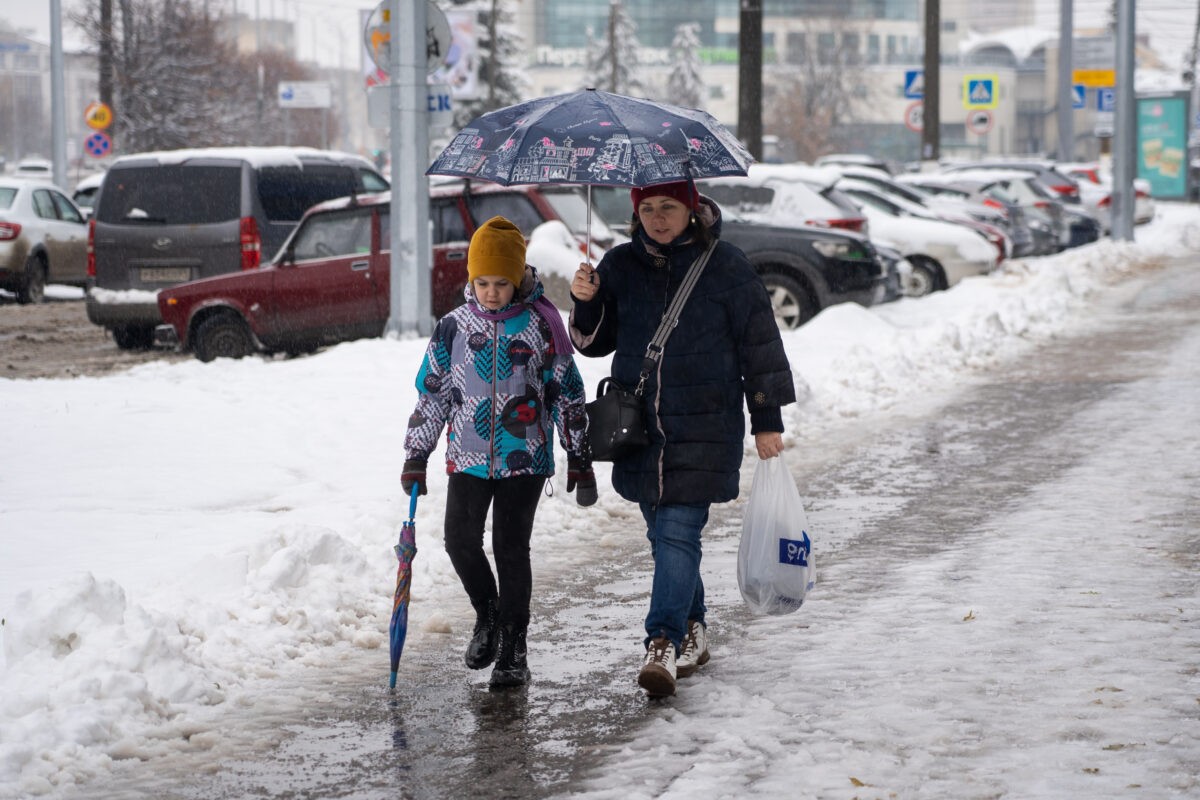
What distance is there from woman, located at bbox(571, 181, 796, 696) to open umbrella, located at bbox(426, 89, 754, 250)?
145 millimetres

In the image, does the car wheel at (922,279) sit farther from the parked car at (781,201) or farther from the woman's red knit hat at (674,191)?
the woman's red knit hat at (674,191)

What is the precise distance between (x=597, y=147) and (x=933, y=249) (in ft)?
52.3

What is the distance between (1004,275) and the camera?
826 inches

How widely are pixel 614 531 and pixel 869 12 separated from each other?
13329cm

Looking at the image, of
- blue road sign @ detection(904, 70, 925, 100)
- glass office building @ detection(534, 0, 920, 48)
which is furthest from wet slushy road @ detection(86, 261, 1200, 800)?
glass office building @ detection(534, 0, 920, 48)

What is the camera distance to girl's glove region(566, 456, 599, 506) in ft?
17.0

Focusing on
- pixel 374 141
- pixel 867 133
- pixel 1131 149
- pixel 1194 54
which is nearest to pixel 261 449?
pixel 1131 149

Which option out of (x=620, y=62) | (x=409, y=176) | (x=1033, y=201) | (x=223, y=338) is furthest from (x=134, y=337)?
(x=620, y=62)

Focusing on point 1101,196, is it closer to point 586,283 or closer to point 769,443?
point 769,443

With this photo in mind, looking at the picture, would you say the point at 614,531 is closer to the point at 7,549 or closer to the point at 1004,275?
the point at 7,549

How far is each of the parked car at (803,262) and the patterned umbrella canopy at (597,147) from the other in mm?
Answer: 9899

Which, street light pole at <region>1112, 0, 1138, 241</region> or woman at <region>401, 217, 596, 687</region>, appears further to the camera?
street light pole at <region>1112, 0, 1138, 241</region>

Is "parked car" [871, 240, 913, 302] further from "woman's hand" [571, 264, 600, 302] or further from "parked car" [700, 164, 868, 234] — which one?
"woman's hand" [571, 264, 600, 302]

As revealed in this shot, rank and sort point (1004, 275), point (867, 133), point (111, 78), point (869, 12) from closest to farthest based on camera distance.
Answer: point (1004, 275)
point (111, 78)
point (867, 133)
point (869, 12)
